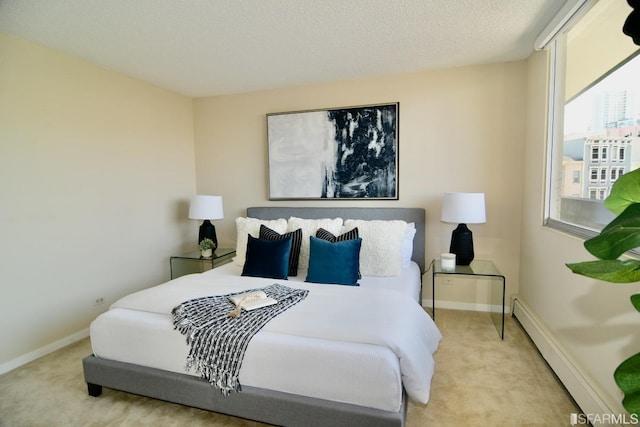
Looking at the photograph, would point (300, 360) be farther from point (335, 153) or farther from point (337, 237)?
point (335, 153)

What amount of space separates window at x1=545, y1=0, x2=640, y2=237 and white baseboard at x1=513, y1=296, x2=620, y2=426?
82cm

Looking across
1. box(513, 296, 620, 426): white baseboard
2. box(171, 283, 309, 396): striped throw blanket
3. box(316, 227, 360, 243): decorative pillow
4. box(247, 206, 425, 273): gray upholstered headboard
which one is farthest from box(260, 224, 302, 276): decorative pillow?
box(513, 296, 620, 426): white baseboard

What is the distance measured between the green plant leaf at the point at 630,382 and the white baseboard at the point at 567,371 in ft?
3.39

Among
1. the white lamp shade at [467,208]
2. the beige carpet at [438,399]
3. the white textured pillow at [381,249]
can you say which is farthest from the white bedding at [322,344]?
the white lamp shade at [467,208]

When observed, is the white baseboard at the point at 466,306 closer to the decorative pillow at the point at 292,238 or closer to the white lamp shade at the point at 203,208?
the decorative pillow at the point at 292,238

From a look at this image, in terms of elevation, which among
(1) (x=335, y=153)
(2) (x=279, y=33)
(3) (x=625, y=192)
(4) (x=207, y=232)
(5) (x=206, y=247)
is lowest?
(5) (x=206, y=247)

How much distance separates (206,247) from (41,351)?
5.26ft

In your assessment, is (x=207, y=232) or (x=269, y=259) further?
(x=207, y=232)

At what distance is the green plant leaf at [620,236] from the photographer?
0.89 meters

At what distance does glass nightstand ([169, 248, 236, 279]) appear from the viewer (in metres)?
3.72

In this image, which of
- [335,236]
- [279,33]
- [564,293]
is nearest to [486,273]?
[564,293]

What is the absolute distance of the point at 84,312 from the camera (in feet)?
10.0

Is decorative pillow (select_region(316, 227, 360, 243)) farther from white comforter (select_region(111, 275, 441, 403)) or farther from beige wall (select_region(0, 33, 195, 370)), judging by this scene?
beige wall (select_region(0, 33, 195, 370))

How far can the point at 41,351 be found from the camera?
8.87ft
